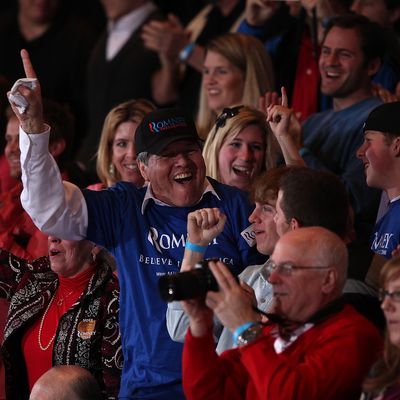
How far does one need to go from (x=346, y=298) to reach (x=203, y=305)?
0.53 m

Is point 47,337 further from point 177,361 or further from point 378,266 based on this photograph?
point 378,266

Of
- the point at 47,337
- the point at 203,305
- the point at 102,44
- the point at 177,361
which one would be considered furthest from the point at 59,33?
the point at 203,305

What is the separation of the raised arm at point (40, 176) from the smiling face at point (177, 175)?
1.11 ft

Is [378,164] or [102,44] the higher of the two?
[378,164]

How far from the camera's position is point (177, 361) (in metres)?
4.53

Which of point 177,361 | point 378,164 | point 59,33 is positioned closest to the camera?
point 177,361

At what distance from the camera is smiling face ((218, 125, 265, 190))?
18.2 ft

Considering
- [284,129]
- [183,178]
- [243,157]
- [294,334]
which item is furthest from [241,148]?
[294,334]

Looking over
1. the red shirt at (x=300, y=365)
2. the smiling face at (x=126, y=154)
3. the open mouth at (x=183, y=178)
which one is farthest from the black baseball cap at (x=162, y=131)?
the smiling face at (x=126, y=154)

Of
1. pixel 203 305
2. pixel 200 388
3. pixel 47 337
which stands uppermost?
pixel 203 305

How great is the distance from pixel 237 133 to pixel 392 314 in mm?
2038

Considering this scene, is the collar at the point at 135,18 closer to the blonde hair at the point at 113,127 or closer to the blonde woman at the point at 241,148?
the blonde hair at the point at 113,127

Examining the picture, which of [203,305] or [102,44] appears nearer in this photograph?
[203,305]

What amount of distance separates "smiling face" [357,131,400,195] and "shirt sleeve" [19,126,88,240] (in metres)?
1.22
